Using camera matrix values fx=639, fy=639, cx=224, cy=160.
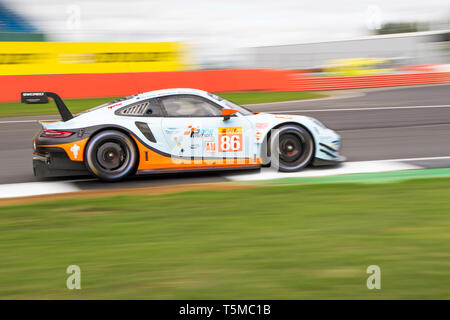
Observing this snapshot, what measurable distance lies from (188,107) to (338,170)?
2.21m

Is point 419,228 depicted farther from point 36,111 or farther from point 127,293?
point 36,111

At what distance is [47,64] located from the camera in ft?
74.6

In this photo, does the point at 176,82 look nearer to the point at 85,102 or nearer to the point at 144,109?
the point at 85,102

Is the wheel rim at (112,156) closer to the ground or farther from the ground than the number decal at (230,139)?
closer to the ground

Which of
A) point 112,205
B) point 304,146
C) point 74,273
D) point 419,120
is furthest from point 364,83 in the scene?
point 74,273

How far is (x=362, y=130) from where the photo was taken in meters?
12.8

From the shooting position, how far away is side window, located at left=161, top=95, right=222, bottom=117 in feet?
26.7

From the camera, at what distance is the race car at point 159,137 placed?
789 centimetres

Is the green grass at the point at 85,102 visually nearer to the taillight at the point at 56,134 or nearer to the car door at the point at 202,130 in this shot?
the taillight at the point at 56,134

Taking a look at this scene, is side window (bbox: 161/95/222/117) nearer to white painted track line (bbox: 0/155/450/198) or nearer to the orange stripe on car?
white painted track line (bbox: 0/155/450/198)

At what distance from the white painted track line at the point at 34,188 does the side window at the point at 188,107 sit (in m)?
1.54

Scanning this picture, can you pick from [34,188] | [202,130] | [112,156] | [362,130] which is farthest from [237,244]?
[362,130]

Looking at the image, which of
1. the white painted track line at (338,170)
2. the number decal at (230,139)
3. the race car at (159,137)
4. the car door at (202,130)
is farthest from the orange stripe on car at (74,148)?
the white painted track line at (338,170)
